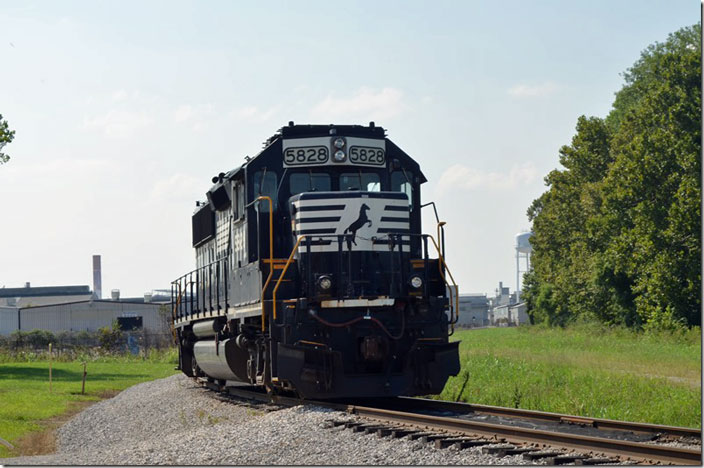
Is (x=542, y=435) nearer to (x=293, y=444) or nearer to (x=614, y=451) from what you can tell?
(x=614, y=451)

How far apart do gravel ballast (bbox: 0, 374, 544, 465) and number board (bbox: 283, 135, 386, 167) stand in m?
4.01

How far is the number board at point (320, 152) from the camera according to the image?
15188 millimetres

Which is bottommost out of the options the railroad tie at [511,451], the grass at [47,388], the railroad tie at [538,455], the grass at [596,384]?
the grass at [47,388]

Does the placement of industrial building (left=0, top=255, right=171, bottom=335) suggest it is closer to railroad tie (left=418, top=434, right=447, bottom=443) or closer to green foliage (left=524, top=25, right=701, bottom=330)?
green foliage (left=524, top=25, right=701, bottom=330)

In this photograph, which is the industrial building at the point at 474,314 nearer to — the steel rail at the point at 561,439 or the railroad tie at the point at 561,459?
the steel rail at the point at 561,439

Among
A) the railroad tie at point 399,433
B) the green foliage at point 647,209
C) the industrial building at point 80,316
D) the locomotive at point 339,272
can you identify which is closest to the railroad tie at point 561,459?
the railroad tie at point 399,433

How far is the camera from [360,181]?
1542 centimetres

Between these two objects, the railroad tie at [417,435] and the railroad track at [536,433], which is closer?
the railroad track at [536,433]

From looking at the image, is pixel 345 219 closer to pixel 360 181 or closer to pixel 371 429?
pixel 360 181

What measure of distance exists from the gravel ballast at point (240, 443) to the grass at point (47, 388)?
29.3 inches

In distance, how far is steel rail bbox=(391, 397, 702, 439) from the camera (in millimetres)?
10125

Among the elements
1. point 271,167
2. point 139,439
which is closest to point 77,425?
point 139,439

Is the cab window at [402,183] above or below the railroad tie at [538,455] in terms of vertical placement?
above

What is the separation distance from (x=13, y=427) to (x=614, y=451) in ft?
37.9
